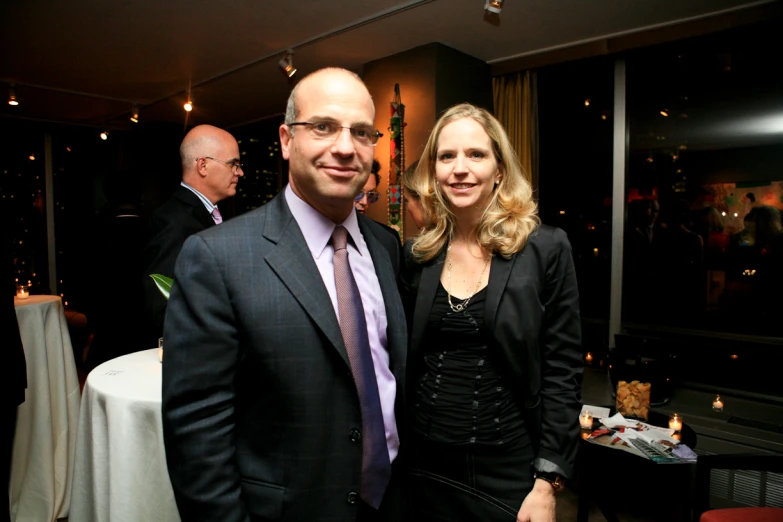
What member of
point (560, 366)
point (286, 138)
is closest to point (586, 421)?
point (560, 366)

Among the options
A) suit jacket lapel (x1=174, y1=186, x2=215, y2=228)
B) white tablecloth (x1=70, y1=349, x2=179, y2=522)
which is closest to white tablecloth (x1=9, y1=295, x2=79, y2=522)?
suit jacket lapel (x1=174, y1=186, x2=215, y2=228)

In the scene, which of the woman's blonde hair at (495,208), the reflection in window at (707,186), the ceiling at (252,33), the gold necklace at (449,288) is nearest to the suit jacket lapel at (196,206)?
the ceiling at (252,33)

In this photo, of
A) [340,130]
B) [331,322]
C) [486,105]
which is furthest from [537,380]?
[486,105]

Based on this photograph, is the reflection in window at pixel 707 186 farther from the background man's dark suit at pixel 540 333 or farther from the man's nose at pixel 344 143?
the man's nose at pixel 344 143

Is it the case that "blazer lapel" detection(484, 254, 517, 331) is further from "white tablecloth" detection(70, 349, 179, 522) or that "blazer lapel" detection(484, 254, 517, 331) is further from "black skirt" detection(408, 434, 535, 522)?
"white tablecloth" detection(70, 349, 179, 522)

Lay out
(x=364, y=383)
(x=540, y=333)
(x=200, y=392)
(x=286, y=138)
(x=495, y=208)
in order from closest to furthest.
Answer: (x=200, y=392)
(x=364, y=383)
(x=286, y=138)
(x=540, y=333)
(x=495, y=208)

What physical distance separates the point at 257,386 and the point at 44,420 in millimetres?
2353

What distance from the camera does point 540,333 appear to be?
1.43 meters

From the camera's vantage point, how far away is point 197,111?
646cm

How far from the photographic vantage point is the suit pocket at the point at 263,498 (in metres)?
1.01

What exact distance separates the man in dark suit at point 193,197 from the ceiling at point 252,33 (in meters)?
1.11

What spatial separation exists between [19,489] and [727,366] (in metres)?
4.63

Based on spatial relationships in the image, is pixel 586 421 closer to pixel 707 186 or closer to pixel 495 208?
pixel 495 208

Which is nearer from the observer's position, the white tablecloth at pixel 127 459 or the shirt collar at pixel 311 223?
the shirt collar at pixel 311 223
